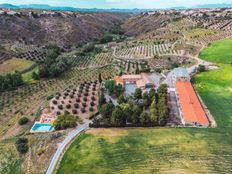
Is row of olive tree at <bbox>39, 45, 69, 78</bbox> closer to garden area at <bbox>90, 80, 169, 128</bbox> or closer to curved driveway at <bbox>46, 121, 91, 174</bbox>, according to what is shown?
garden area at <bbox>90, 80, 169, 128</bbox>

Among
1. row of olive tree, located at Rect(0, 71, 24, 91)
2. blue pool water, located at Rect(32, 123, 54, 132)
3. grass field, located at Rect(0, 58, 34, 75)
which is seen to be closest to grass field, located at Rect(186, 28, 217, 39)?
grass field, located at Rect(0, 58, 34, 75)

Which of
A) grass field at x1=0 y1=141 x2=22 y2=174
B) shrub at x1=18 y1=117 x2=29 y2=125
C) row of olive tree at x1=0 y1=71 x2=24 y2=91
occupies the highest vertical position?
row of olive tree at x1=0 y1=71 x2=24 y2=91

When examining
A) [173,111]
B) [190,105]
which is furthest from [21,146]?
[190,105]

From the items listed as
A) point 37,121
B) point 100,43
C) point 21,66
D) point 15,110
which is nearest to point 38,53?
point 21,66

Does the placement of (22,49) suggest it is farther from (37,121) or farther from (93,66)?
(37,121)

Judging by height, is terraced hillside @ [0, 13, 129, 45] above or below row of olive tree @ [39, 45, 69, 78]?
above

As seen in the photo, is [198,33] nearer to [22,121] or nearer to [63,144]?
[22,121]

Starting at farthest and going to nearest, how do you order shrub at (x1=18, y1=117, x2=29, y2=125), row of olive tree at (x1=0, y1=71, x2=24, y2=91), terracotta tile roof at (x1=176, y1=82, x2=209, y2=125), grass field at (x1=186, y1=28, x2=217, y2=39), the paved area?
1. grass field at (x1=186, y1=28, x2=217, y2=39)
2. row of olive tree at (x1=0, y1=71, x2=24, y2=91)
3. shrub at (x1=18, y1=117, x2=29, y2=125)
4. the paved area
5. terracotta tile roof at (x1=176, y1=82, x2=209, y2=125)

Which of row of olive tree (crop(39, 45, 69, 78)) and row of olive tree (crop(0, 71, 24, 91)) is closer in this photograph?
row of olive tree (crop(0, 71, 24, 91))
